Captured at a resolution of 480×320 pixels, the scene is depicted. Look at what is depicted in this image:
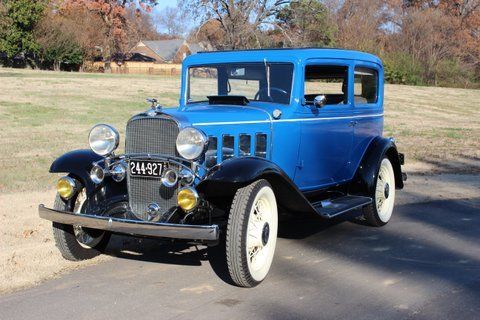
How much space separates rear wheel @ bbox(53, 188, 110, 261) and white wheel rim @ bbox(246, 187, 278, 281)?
156cm

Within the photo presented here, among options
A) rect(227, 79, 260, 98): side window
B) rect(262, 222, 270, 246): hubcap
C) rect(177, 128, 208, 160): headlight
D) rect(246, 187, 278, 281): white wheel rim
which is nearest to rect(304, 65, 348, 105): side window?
rect(227, 79, 260, 98): side window

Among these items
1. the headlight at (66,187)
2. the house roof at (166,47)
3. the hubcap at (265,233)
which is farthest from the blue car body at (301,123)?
the house roof at (166,47)

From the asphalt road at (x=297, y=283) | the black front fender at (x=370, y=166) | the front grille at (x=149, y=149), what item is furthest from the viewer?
the black front fender at (x=370, y=166)

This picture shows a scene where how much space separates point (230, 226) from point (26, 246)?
2383 mm

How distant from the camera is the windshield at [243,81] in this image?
5895mm

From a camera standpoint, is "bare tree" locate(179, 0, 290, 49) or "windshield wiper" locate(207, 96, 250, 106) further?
"bare tree" locate(179, 0, 290, 49)

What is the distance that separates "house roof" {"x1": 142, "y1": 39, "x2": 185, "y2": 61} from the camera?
251 ft

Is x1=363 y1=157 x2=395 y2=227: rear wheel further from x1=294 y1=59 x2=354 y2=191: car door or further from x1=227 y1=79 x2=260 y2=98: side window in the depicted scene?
x1=227 y1=79 x2=260 y2=98: side window

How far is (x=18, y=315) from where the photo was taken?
4.09 m

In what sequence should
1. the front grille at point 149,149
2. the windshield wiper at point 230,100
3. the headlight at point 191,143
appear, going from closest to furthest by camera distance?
1. the headlight at point 191,143
2. the front grille at point 149,149
3. the windshield wiper at point 230,100

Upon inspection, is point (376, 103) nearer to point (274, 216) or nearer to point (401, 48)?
point (274, 216)

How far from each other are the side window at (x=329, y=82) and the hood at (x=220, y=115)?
2.69 feet

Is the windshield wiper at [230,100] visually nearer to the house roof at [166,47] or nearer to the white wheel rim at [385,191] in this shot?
the white wheel rim at [385,191]

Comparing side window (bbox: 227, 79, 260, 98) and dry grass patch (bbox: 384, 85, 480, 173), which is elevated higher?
side window (bbox: 227, 79, 260, 98)
